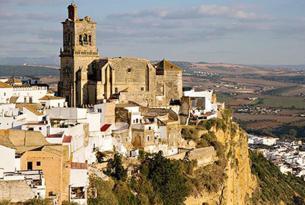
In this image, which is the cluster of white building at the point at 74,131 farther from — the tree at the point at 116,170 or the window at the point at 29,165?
the tree at the point at 116,170

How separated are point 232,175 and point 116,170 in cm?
1265

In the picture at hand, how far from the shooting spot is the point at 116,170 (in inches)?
1066

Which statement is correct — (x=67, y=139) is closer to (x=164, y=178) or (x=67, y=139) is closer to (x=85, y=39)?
(x=164, y=178)

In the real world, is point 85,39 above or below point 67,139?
above

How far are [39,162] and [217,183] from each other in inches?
572

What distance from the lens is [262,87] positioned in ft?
655

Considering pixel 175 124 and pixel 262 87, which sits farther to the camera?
pixel 262 87

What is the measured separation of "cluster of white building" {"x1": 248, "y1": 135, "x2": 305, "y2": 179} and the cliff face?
2193cm

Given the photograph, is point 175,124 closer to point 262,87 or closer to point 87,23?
point 87,23

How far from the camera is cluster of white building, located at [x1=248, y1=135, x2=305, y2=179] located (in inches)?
2608

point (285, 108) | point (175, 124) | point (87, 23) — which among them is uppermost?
point (87, 23)

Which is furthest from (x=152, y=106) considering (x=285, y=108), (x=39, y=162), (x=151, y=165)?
(x=285, y=108)

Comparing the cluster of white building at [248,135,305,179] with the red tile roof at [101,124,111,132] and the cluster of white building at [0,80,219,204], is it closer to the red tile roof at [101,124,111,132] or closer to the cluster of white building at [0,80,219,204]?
the cluster of white building at [0,80,219,204]

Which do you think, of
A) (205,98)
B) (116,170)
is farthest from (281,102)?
(116,170)
